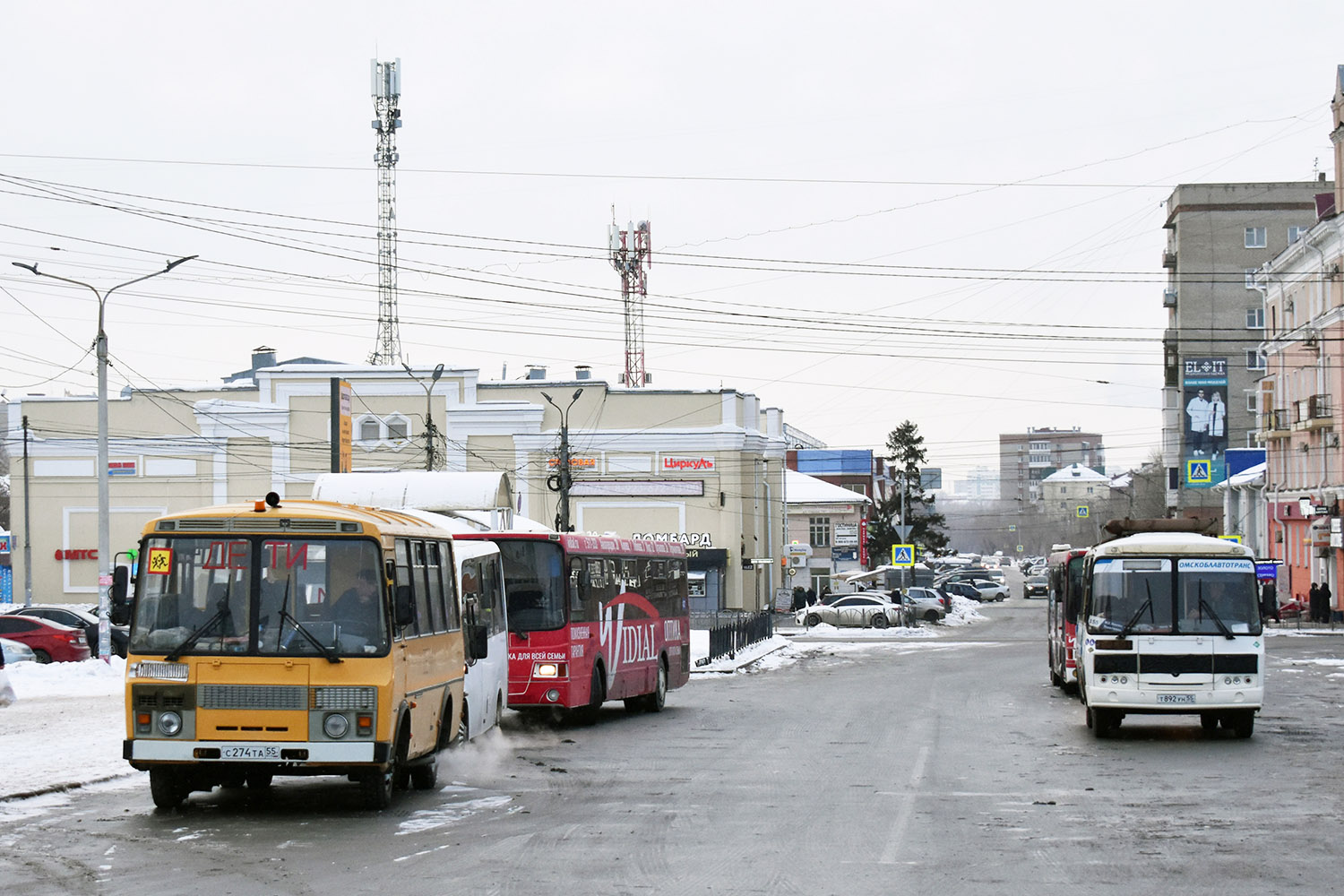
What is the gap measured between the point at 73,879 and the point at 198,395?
6722cm

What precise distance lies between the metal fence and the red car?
1488 cm

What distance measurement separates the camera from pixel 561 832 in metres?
12.0

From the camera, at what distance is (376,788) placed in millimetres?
13078

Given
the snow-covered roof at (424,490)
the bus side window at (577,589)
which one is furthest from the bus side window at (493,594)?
the snow-covered roof at (424,490)

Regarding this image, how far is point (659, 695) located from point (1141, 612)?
927cm

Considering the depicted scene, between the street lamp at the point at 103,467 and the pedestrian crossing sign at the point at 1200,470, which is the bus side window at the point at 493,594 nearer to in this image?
the street lamp at the point at 103,467

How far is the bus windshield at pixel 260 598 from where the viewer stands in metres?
12.8

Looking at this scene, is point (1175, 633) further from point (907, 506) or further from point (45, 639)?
point (907, 506)

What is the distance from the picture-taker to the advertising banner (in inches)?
3435

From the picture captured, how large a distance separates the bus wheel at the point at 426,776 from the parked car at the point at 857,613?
50895 millimetres

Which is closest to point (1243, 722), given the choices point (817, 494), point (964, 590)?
point (964, 590)

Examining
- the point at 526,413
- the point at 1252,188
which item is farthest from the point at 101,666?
the point at 1252,188

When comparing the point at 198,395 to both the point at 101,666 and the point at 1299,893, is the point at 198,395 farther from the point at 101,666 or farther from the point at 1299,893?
the point at 1299,893

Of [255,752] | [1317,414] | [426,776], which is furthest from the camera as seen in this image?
[1317,414]
